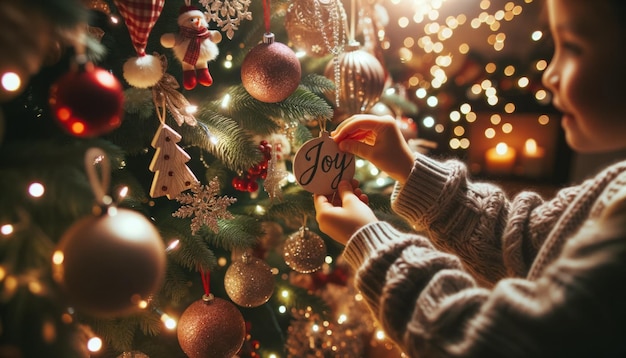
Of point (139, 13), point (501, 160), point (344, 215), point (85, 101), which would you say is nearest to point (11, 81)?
point (85, 101)

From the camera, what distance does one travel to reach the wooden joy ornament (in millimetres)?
826

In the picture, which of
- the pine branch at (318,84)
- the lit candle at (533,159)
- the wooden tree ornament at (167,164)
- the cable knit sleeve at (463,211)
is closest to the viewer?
the wooden tree ornament at (167,164)

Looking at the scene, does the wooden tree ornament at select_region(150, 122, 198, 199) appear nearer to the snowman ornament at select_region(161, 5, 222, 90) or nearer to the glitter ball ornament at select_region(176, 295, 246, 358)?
the snowman ornament at select_region(161, 5, 222, 90)

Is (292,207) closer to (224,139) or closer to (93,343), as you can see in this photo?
(224,139)

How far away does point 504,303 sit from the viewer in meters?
0.54

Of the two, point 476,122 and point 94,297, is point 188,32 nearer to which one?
point 94,297

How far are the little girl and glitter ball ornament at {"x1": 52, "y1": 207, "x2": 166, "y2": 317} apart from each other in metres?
0.32

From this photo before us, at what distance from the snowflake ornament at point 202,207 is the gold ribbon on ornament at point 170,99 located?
4.6 inches

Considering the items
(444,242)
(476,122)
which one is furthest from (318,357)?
(476,122)

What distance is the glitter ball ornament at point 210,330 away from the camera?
0.83 metres

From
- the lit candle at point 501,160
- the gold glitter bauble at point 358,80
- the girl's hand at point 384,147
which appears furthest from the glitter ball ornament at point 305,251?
the lit candle at point 501,160

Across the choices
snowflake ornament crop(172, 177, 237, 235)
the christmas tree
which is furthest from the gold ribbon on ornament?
snowflake ornament crop(172, 177, 237, 235)

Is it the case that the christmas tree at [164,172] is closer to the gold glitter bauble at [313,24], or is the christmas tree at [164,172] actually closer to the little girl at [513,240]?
the gold glitter bauble at [313,24]

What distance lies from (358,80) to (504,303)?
25.1 inches
